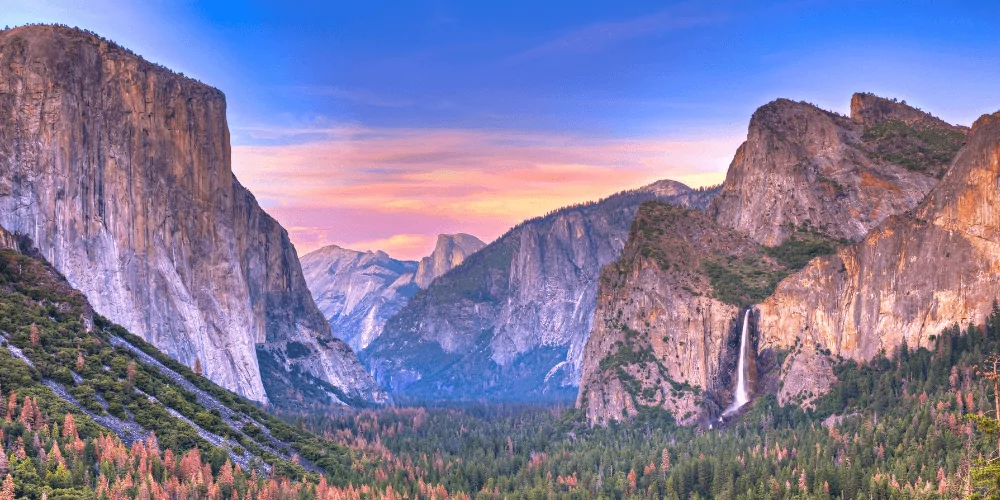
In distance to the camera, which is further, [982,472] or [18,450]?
[18,450]

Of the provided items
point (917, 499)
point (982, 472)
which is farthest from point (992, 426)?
point (917, 499)

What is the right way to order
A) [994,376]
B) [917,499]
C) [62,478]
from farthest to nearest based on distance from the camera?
[917,499] < [62,478] < [994,376]

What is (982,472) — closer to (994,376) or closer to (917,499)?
(994,376)

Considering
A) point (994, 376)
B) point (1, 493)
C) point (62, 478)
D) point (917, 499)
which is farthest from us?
point (917, 499)

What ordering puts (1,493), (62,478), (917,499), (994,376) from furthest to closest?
1. (917,499)
2. (62,478)
3. (1,493)
4. (994,376)

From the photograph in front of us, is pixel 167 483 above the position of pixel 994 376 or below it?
below

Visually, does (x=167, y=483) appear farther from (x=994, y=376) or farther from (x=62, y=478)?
(x=994, y=376)

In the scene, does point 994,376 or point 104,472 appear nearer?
point 994,376

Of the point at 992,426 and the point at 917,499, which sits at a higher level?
the point at 992,426

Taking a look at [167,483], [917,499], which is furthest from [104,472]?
[917,499]
